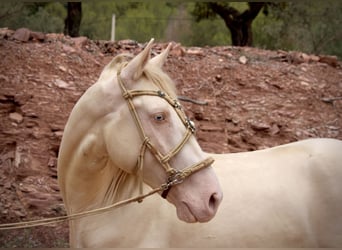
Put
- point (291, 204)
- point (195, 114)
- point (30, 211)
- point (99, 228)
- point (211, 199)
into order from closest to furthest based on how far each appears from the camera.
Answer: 1. point (211, 199)
2. point (99, 228)
3. point (291, 204)
4. point (30, 211)
5. point (195, 114)

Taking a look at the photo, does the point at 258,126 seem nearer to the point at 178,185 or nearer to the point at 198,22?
the point at 178,185

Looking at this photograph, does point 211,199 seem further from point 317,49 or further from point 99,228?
point 317,49

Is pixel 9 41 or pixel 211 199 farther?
pixel 9 41

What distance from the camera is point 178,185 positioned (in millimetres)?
2717

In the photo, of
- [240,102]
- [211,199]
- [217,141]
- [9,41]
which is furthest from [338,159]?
[9,41]

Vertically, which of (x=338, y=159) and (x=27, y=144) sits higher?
(x=338, y=159)

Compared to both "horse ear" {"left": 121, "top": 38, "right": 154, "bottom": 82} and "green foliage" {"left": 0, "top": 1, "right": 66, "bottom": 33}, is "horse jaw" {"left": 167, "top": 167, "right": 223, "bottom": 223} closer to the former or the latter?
"horse ear" {"left": 121, "top": 38, "right": 154, "bottom": 82}

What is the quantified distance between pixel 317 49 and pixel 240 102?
6.19 meters

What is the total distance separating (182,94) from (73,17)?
4350mm

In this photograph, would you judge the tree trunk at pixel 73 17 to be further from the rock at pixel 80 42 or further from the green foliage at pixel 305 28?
the green foliage at pixel 305 28

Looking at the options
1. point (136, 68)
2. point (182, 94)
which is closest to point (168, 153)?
point (136, 68)

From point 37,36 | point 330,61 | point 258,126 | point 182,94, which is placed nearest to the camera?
point 258,126

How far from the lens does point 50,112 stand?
7.29m

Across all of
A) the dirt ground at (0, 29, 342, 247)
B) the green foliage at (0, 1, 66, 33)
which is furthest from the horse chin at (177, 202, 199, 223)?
the green foliage at (0, 1, 66, 33)
